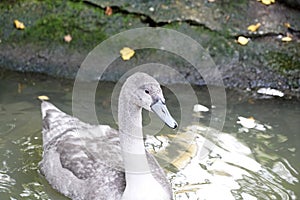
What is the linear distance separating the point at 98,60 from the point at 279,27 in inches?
92.0

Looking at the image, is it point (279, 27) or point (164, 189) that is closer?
point (164, 189)

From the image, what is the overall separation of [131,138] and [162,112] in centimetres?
44

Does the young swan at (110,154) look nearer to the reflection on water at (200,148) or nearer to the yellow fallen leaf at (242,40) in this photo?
the reflection on water at (200,148)

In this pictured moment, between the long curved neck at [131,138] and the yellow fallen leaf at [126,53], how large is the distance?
2.78 m

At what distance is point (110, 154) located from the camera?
219 inches

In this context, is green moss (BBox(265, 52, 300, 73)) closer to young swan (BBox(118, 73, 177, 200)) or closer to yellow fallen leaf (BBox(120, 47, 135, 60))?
yellow fallen leaf (BBox(120, 47, 135, 60))

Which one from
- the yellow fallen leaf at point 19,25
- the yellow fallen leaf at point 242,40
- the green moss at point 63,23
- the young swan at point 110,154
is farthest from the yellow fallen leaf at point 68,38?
the yellow fallen leaf at point 242,40

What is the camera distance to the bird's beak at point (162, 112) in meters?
4.75

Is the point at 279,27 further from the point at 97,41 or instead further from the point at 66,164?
the point at 66,164

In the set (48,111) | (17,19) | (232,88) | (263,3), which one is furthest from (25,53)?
(263,3)

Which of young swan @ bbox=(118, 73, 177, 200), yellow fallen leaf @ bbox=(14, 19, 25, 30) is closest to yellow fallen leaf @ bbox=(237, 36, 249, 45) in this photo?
yellow fallen leaf @ bbox=(14, 19, 25, 30)

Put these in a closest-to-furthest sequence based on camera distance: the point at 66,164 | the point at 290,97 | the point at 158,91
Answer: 1. the point at 158,91
2. the point at 66,164
3. the point at 290,97

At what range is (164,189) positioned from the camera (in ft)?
17.0

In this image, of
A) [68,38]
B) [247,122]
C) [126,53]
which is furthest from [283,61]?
[68,38]
